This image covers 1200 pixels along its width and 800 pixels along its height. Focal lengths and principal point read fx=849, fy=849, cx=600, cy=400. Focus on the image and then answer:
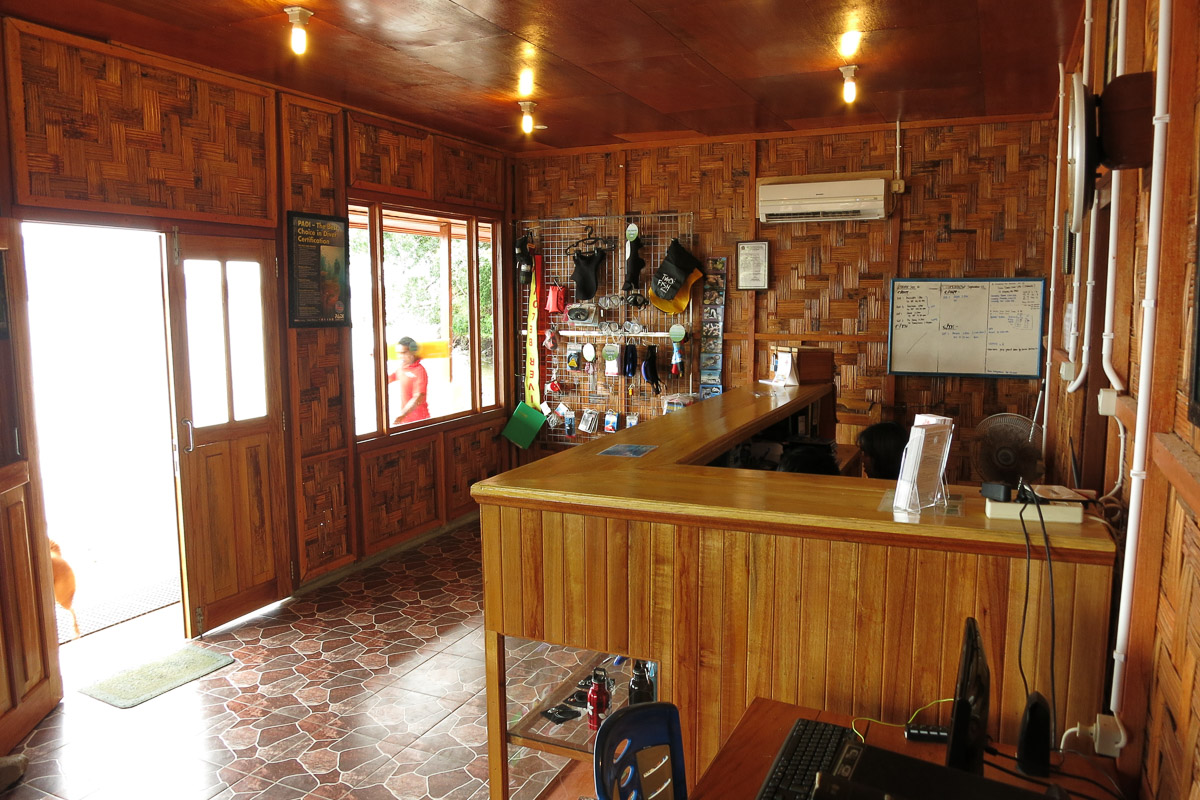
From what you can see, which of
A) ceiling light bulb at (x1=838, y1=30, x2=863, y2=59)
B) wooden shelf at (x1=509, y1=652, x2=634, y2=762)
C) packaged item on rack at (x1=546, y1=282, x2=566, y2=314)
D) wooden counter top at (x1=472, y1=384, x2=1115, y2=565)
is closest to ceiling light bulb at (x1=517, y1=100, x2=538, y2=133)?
packaged item on rack at (x1=546, y1=282, x2=566, y2=314)

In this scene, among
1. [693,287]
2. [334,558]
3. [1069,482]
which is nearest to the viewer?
[1069,482]

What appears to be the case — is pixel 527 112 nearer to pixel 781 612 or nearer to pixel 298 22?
pixel 298 22

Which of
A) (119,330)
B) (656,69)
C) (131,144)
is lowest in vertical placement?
(119,330)

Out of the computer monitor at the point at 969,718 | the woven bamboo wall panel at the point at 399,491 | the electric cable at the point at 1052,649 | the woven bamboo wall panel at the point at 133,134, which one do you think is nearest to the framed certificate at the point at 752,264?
the woven bamboo wall panel at the point at 399,491

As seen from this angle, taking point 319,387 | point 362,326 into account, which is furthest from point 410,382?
point 319,387

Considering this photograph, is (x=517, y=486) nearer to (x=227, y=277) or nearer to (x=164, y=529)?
(x=227, y=277)

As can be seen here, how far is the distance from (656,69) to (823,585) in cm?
312

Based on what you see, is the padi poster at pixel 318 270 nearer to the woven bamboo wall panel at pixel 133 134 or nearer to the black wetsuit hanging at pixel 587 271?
the woven bamboo wall panel at pixel 133 134

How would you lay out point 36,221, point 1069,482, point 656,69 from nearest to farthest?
point 1069,482 → point 36,221 → point 656,69

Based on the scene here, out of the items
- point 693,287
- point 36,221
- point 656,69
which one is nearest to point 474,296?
point 693,287

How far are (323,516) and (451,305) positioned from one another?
2.02 metres

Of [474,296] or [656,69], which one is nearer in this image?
[656,69]

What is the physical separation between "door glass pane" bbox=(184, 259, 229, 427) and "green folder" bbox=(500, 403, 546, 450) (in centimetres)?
276

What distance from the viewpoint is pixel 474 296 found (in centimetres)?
675
